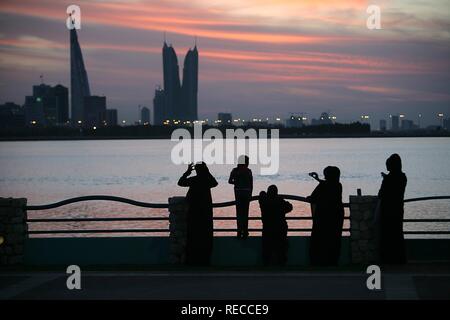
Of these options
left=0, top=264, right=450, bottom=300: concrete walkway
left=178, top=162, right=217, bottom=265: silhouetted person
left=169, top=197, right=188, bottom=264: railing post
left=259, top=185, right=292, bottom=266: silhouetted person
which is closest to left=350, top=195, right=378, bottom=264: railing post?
left=0, top=264, right=450, bottom=300: concrete walkway

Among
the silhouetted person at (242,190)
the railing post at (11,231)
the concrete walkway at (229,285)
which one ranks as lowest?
the concrete walkway at (229,285)

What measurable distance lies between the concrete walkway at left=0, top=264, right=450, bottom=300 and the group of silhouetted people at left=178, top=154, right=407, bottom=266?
88 cm

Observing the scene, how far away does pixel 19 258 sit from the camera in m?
16.4

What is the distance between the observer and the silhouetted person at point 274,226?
51.2 feet

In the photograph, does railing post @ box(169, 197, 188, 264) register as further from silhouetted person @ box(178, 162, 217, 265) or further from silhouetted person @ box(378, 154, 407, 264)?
silhouetted person @ box(378, 154, 407, 264)

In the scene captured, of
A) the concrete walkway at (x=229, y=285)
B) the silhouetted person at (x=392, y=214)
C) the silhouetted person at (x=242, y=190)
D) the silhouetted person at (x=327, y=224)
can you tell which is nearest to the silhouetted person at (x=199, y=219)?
the silhouetted person at (x=242, y=190)

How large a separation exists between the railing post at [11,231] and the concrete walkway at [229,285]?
1.39 metres

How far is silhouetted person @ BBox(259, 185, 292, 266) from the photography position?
1560 centimetres

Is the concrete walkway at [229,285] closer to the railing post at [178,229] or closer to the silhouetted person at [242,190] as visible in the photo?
the railing post at [178,229]

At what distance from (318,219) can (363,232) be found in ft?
2.45
